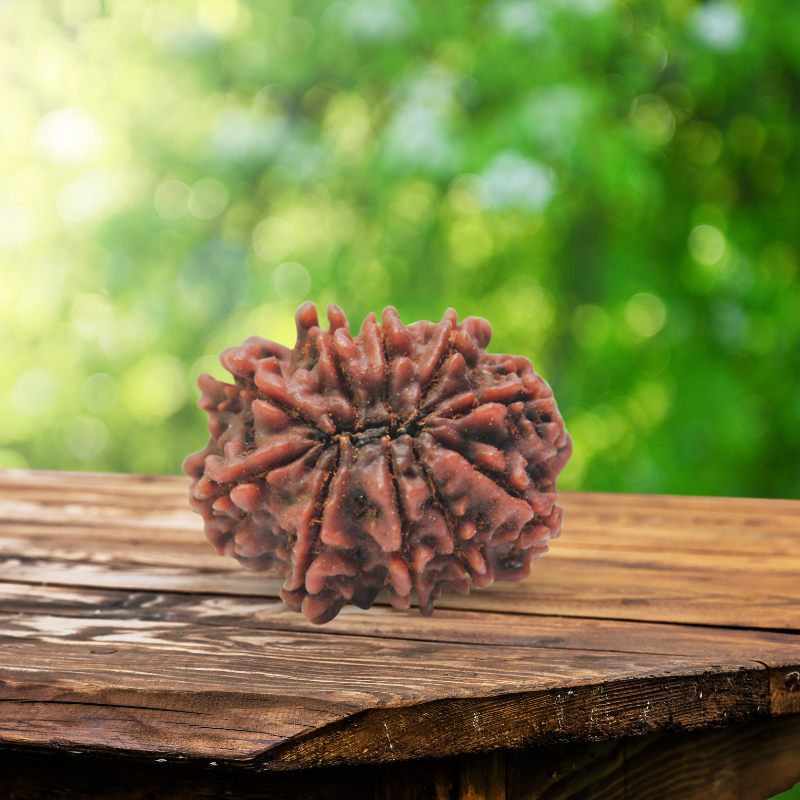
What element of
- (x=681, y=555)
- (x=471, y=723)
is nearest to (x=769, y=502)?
(x=681, y=555)

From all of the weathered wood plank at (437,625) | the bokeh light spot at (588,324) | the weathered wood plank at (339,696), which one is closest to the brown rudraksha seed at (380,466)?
the weathered wood plank at (437,625)

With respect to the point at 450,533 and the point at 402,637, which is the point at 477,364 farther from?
the point at 402,637

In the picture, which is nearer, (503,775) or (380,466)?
(503,775)

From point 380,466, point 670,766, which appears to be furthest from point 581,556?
point 380,466

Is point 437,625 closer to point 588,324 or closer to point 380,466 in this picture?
point 380,466

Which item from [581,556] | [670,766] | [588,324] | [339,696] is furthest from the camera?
[588,324]

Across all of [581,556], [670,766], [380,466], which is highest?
[380,466]

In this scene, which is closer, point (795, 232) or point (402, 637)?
point (402, 637)
